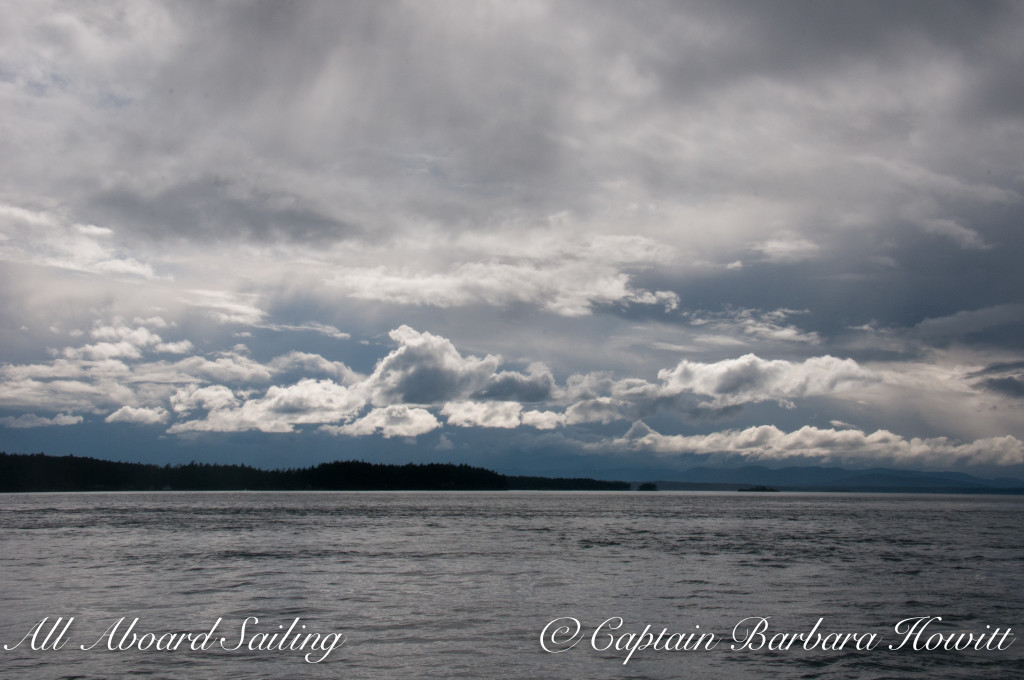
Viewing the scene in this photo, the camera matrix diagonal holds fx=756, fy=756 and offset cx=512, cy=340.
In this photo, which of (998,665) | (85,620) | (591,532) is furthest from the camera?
(591,532)

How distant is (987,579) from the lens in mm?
51625

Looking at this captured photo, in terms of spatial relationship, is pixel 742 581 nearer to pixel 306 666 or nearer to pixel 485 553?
pixel 485 553

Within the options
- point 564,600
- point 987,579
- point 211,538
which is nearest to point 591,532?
point 211,538

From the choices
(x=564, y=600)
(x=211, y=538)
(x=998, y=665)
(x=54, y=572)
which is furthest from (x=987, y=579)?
(x=211, y=538)

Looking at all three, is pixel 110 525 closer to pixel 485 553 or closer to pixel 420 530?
pixel 420 530

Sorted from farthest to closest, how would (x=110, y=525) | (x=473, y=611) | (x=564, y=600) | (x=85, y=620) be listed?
1. (x=110, y=525)
2. (x=564, y=600)
3. (x=473, y=611)
4. (x=85, y=620)

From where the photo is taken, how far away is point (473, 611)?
37062mm

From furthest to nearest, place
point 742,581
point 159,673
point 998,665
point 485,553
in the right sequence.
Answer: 1. point 485,553
2. point 742,581
3. point 998,665
4. point 159,673

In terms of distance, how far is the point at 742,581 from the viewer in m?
48.6

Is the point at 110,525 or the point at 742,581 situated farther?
the point at 110,525

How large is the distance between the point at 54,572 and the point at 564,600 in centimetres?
3567

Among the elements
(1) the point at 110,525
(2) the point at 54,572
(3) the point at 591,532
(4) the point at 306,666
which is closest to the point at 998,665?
(4) the point at 306,666

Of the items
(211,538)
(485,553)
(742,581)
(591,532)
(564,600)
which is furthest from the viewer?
(591,532)

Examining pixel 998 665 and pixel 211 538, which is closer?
pixel 998 665
